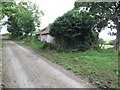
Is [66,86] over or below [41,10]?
below

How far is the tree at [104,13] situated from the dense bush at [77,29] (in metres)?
0.79

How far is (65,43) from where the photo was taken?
14.5 meters

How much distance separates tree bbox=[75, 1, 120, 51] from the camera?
11.4 m

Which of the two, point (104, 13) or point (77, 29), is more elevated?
point (104, 13)

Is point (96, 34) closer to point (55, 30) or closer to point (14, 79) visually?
point (55, 30)

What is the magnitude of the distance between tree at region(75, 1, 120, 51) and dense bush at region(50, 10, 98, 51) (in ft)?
2.60

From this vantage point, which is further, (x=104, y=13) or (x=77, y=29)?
(x=77, y=29)

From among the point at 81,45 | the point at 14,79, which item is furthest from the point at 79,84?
the point at 81,45

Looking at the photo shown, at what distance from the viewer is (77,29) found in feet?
42.2

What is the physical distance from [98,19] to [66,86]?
1049cm

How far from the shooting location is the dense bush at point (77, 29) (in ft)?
41.1

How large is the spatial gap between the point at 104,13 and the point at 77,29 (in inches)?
124

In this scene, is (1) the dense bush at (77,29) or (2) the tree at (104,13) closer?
(2) the tree at (104,13)

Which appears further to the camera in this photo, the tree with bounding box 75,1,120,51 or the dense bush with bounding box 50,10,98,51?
the dense bush with bounding box 50,10,98,51
